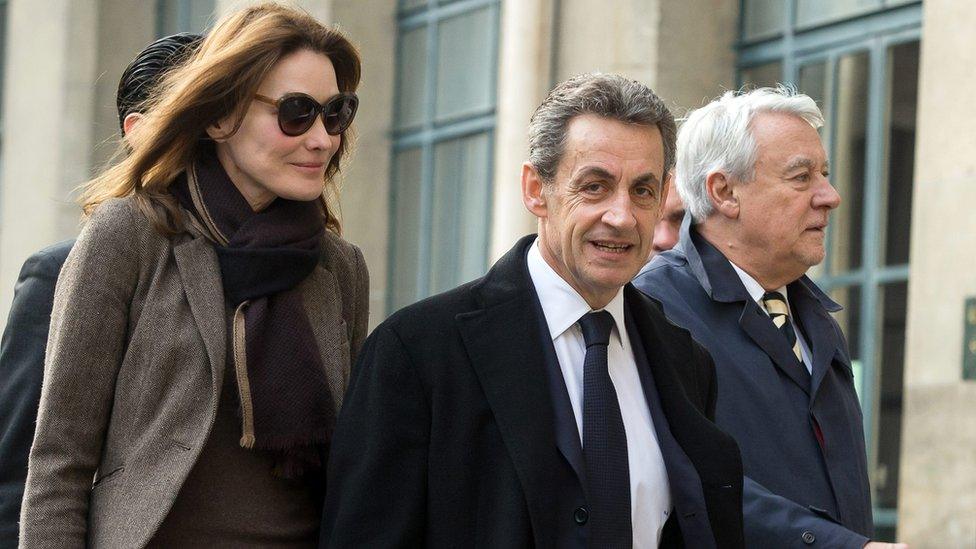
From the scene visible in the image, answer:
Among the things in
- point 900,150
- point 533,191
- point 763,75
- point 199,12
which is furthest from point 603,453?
point 199,12

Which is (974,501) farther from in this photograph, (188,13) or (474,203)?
(188,13)

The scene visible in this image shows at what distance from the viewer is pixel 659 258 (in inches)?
198

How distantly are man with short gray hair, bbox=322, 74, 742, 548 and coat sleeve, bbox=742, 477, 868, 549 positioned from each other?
0.43 metres

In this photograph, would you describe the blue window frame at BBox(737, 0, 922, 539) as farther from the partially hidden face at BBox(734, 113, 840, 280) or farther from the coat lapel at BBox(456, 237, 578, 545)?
the coat lapel at BBox(456, 237, 578, 545)

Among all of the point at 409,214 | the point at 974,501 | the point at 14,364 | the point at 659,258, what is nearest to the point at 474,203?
the point at 409,214

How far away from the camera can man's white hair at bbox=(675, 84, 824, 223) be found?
16.1 feet

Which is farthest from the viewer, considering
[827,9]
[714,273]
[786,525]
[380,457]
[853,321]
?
[827,9]

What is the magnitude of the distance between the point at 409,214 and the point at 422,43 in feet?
4.45

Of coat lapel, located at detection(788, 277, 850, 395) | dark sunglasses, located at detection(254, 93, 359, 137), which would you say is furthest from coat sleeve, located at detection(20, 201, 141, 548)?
coat lapel, located at detection(788, 277, 850, 395)

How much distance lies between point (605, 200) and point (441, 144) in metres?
8.68

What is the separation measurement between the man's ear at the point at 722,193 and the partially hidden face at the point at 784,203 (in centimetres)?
3

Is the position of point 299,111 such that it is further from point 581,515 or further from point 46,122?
point 46,122

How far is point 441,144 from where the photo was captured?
12344 millimetres

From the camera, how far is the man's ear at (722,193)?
16.1 ft
